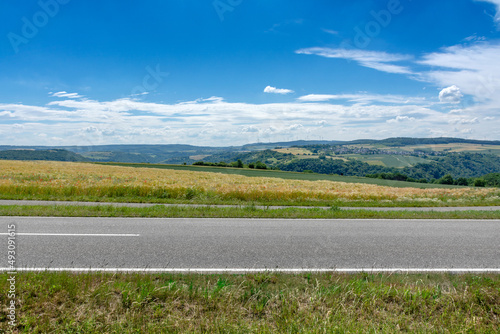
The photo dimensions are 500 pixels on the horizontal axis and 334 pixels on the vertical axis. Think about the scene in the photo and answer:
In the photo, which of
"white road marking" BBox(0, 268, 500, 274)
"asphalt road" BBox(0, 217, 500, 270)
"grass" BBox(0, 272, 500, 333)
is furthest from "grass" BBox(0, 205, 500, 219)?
"grass" BBox(0, 272, 500, 333)

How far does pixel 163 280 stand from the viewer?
4.79 metres

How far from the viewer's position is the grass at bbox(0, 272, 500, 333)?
3605 mm

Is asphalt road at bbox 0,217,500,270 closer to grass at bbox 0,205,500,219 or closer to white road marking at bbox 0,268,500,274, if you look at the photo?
white road marking at bbox 0,268,500,274

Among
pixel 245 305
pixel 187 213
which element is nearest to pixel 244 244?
pixel 245 305

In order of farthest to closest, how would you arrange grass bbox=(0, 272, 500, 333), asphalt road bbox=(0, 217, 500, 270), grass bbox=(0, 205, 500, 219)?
grass bbox=(0, 205, 500, 219)
asphalt road bbox=(0, 217, 500, 270)
grass bbox=(0, 272, 500, 333)

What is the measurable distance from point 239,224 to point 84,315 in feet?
20.2

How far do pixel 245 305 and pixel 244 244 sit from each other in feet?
10.5

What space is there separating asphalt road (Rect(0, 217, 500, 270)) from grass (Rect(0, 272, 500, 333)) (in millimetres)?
1107

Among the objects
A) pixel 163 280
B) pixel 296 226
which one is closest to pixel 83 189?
pixel 296 226

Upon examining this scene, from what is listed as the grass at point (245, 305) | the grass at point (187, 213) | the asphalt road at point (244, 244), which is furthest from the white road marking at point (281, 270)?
the grass at point (187, 213)

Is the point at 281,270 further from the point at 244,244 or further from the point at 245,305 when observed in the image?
the point at 244,244

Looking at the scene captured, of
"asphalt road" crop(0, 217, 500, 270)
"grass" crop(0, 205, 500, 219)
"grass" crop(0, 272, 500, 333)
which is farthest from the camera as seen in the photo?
"grass" crop(0, 205, 500, 219)

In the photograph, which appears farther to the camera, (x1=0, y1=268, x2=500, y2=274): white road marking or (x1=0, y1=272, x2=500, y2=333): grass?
(x1=0, y1=268, x2=500, y2=274): white road marking

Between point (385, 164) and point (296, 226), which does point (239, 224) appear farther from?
point (385, 164)
